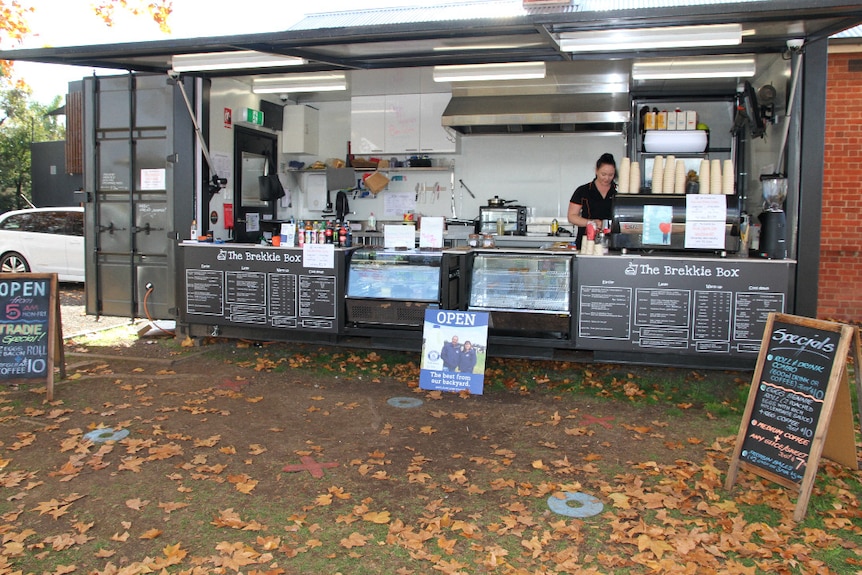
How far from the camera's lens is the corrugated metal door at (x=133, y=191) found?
313 inches

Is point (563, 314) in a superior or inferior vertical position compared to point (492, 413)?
superior

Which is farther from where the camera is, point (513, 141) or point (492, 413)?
point (513, 141)

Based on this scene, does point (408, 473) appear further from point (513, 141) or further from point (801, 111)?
point (513, 141)

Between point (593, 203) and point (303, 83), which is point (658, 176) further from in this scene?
point (303, 83)

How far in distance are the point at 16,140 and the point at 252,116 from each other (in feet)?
59.1

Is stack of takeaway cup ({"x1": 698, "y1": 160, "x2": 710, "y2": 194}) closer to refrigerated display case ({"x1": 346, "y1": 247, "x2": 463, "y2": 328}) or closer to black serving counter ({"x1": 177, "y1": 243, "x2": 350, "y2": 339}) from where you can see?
refrigerated display case ({"x1": 346, "y1": 247, "x2": 463, "y2": 328})

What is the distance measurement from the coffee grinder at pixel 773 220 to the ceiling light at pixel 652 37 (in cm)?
145

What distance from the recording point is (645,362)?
6383 millimetres

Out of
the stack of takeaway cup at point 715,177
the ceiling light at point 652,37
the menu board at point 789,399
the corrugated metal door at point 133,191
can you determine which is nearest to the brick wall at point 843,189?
the stack of takeaway cup at point 715,177

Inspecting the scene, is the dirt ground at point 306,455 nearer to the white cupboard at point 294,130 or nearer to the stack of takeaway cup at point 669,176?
the stack of takeaway cup at point 669,176

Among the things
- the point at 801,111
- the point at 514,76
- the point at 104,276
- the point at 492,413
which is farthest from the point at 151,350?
the point at 801,111

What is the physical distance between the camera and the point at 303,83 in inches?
318

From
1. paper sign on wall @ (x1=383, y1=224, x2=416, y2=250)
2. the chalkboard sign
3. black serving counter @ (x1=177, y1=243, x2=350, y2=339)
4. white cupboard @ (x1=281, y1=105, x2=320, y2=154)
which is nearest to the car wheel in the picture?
white cupboard @ (x1=281, y1=105, x2=320, y2=154)

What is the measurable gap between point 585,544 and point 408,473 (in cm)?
128
